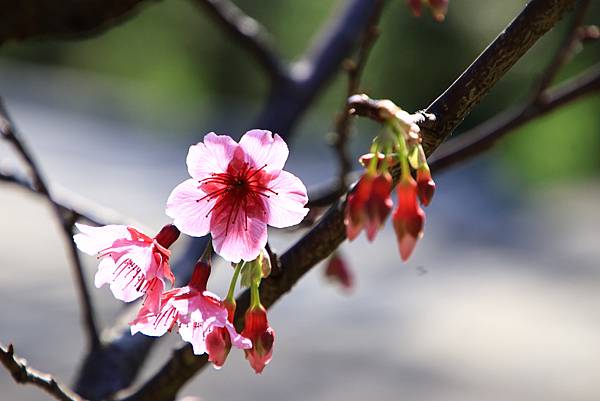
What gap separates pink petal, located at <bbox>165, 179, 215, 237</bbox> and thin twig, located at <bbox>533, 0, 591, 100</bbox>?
25.4 inches

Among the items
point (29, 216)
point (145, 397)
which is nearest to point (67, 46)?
point (29, 216)

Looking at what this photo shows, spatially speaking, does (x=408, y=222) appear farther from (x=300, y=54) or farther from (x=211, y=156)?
(x=300, y=54)

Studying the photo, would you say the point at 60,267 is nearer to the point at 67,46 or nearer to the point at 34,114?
the point at 34,114

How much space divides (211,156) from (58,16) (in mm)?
334

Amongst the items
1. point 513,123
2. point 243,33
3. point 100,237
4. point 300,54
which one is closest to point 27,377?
point 100,237

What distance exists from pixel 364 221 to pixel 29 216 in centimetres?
476

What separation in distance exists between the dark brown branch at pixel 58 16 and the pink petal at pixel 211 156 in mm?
276

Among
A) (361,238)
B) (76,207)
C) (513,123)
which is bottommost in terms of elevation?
(361,238)

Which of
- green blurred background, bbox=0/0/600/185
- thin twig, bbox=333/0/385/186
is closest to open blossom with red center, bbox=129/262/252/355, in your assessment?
thin twig, bbox=333/0/385/186

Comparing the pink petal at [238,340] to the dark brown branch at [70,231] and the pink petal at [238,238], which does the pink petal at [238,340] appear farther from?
the dark brown branch at [70,231]

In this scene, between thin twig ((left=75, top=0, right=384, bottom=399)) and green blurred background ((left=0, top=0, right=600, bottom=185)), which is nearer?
thin twig ((left=75, top=0, right=384, bottom=399))

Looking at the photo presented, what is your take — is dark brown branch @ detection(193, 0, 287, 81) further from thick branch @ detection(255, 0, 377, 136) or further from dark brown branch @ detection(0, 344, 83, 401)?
dark brown branch @ detection(0, 344, 83, 401)

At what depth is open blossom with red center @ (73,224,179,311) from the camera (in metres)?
0.61

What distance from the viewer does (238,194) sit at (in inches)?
24.8
